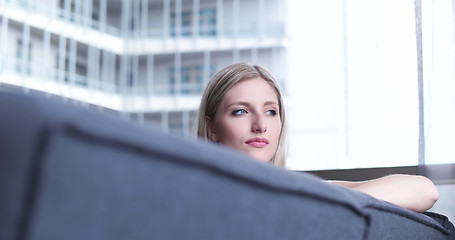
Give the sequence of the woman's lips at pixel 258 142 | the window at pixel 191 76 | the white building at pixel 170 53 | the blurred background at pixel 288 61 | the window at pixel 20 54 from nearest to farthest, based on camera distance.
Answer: the woman's lips at pixel 258 142
the blurred background at pixel 288 61
the white building at pixel 170 53
the window at pixel 20 54
the window at pixel 191 76

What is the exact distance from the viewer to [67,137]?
0.25 m

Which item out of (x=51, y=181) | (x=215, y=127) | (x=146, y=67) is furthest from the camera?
(x=146, y=67)

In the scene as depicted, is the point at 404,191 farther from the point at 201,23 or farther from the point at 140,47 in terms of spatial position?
the point at 140,47

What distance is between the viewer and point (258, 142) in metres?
1.00

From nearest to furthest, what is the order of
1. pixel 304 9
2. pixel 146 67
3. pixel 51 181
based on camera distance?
pixel 51 181 → pixel 304 9 → pixel 146 67

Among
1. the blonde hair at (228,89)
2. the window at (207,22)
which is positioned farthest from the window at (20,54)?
the blonde hair at (228,89)

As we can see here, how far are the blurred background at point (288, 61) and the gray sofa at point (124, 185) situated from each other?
3.33 feet

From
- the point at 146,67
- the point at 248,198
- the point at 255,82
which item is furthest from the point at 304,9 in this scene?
the point at 248,198

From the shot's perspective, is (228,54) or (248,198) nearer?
(248,198)

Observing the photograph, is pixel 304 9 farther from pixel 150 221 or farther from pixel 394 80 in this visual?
pixel 150 221

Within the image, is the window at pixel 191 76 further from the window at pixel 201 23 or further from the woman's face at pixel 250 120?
the woman's face at pixel 250 120

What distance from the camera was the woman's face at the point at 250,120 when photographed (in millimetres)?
1006

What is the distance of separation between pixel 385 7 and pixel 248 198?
4.49 ft

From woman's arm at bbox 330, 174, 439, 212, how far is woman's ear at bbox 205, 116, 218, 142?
44 cm
